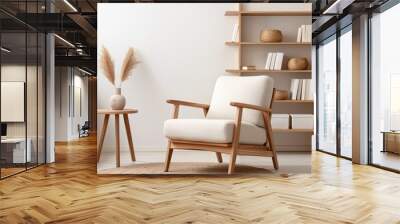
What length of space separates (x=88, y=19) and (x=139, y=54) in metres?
3.10

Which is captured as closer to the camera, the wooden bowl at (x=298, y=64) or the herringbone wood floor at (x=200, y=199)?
the herringbone wood floor at (x=200, y=199)

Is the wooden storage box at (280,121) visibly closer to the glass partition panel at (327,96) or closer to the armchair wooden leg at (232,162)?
the armchair wooden leg at (232,162)

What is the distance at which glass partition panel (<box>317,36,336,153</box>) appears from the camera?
254 inches

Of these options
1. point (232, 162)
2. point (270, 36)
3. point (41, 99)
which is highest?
point (270, 36)

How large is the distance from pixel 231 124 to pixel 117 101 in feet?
3.05

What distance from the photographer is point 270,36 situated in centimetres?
379

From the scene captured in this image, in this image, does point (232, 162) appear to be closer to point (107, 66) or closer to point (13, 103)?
point (107, 66)

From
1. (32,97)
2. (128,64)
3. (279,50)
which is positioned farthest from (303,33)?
(32,97)

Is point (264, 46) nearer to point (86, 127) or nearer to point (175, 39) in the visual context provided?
point (175, 39)

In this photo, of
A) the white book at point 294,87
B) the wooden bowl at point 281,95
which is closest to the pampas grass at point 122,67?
the wooden bowl at point 281,95

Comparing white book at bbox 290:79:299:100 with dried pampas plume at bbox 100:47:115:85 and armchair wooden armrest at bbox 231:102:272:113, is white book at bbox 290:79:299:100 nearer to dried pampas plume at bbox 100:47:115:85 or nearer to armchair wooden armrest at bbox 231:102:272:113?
armchair wooden armrest at bbox 231:102:272:113

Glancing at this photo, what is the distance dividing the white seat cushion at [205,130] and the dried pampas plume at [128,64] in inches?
19.7

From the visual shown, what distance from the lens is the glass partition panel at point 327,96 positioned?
6.45m

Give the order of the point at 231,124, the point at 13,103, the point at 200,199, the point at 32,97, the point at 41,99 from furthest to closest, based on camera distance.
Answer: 1. the point at 41,99
2. the point at 32,97
3. the point at 13,103
4. the point at 231,124
5. the point at 200,199
